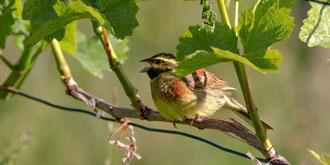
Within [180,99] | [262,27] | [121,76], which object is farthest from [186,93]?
[262,27]

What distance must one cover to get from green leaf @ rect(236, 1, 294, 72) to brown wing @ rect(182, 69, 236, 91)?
141cm

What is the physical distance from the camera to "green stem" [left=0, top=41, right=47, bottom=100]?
309 cm

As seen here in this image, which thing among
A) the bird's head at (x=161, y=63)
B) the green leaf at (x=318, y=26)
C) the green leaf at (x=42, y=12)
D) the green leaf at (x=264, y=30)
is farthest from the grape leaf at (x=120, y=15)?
the bird's head at (x=161, y=63)

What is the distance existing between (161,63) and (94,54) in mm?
552

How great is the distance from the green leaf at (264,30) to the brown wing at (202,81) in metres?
1.41

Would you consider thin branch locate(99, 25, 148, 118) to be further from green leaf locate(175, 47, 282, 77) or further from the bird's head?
the bird's head

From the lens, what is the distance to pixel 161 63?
3465 mm

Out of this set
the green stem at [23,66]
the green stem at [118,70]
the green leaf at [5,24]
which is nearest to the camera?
the green stem at [118,70]

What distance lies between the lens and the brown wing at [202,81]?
10.3ft

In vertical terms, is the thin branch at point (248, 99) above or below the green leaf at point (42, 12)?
below

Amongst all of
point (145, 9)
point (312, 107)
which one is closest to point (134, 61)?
point (145, 9)

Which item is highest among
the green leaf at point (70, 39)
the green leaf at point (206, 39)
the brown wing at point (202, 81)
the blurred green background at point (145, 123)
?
the green leaf at point (206, 39)

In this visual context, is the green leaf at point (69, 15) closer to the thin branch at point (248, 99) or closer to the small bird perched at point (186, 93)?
the thin branch at point (248, 99)

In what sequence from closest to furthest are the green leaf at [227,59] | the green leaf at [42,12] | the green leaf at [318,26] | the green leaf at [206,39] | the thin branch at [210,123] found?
the green leaf at [227,59] < the green leaf at [206,39] < the green leaf at [318,26] < the thin branch at [210,123] < the green leaf at [42,12]
